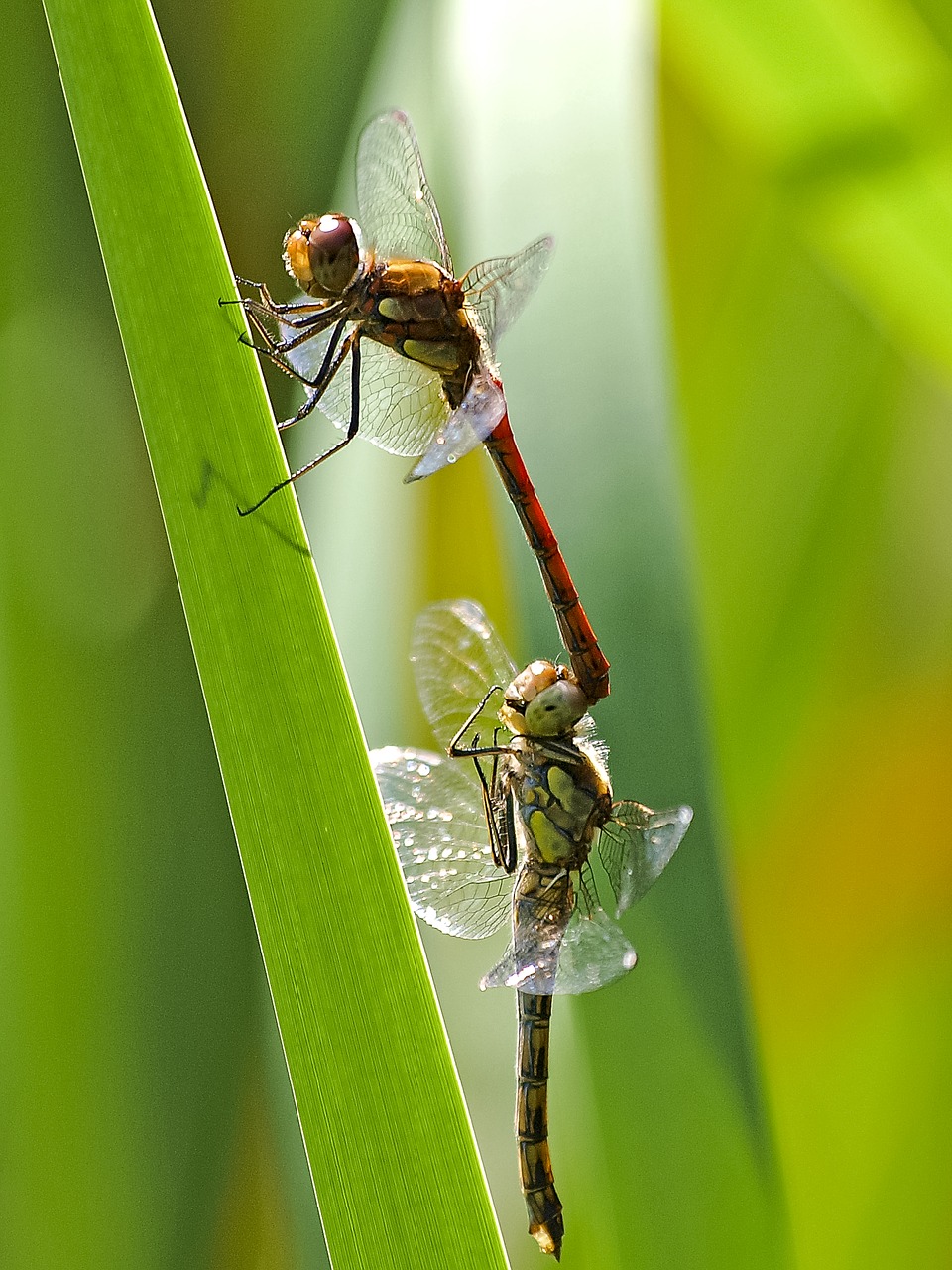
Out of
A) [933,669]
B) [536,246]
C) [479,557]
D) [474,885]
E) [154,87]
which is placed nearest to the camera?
[154,87]

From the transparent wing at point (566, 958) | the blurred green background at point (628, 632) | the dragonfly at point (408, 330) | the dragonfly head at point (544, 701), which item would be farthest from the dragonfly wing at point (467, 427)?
the transparent wing at point (566, 958)

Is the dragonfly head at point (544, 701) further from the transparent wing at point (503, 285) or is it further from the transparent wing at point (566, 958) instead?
the transparent wing at point (503, 285)

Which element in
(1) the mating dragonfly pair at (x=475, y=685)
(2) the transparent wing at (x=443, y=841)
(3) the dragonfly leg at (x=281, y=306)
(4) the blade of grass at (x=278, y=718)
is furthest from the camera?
(2) the transparent wing at (x=443, y=841)

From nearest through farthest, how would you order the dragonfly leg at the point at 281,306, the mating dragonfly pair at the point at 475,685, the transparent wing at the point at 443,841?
1. the dragonfly leg at the point at 281,306
2. the mating dragonfly pair at the point at 475,685
3. the transparent wing at the point at 443,841

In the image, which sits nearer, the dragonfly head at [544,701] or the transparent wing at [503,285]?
the transparent wing at [503,285]

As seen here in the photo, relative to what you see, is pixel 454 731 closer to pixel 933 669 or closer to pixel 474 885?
pixel 474 885

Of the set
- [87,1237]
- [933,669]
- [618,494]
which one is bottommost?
[87,1237]

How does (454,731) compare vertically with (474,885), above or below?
above

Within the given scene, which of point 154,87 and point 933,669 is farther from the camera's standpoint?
point 933,669

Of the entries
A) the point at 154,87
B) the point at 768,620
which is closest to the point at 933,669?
the point at 768,620
